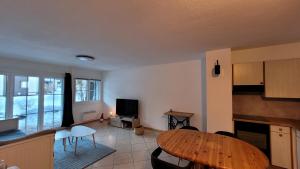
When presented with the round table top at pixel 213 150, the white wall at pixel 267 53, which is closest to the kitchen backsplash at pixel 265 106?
the white wall at pixel 267 53

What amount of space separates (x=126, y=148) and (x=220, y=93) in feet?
8.03

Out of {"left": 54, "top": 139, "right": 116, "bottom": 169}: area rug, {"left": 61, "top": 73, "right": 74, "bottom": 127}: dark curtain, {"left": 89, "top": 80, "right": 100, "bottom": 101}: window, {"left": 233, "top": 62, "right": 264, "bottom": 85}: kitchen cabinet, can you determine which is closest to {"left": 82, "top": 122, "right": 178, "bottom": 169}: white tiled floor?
{"left": 54, "top": 139, "right": 116, "bottom": 169}: area rug

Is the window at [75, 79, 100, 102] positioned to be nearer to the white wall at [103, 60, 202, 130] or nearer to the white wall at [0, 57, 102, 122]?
the white wall at [0, 57, 102, 122]

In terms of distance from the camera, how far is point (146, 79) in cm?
493

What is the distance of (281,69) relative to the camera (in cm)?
251

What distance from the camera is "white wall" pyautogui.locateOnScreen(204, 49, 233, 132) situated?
8.97ft

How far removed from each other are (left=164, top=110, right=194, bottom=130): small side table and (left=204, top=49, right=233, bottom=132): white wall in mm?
943

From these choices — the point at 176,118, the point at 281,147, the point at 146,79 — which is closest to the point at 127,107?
the point at 146,79

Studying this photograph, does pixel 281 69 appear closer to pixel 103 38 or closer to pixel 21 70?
pixel 103 38

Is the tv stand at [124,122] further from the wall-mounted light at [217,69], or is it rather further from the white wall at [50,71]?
the wall-mounted light at [217,69]

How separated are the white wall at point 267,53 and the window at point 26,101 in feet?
18.1

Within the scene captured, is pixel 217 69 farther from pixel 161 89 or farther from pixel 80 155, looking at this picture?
pixel 80 155

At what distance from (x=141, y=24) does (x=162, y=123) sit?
3444mm

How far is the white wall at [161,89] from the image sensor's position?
3.97 m
